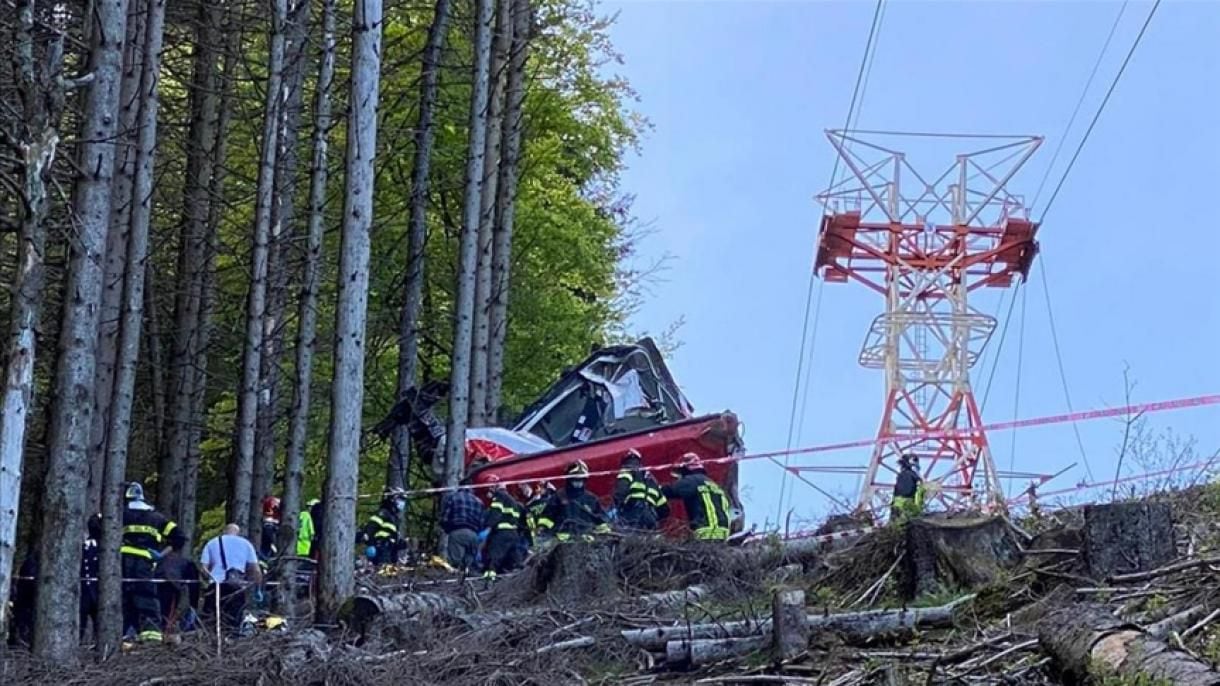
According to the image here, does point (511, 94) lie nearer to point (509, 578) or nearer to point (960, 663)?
point (509, 578)

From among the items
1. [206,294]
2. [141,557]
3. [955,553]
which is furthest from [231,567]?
[206,294]

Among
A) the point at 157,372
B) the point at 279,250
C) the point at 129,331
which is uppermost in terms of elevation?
the point at 279,250

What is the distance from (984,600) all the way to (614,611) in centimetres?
259

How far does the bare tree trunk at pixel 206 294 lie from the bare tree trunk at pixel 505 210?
410 centimetres

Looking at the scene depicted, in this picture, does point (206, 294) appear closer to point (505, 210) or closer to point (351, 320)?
point (505, 210)

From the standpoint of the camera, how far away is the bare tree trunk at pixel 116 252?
1675cm

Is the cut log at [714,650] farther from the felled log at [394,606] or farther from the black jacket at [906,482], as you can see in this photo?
the black jacket at [906,482]

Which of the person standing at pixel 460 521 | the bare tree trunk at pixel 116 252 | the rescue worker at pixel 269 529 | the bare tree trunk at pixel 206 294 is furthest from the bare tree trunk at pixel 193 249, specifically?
the person standing at pixel 460 521

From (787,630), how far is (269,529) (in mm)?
11307

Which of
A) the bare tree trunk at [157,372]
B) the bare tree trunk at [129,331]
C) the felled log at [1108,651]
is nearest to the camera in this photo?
the felled log at [1108,651]

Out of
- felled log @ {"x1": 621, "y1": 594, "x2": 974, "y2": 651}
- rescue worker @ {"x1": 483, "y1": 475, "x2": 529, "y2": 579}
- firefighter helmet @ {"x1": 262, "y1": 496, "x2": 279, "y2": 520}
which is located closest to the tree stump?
felled log @ {"x1": 621, "y1": 594, "x2": 974, "y2": 651}

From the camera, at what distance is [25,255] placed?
10.5 metres

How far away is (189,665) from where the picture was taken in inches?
388

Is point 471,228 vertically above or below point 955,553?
above
